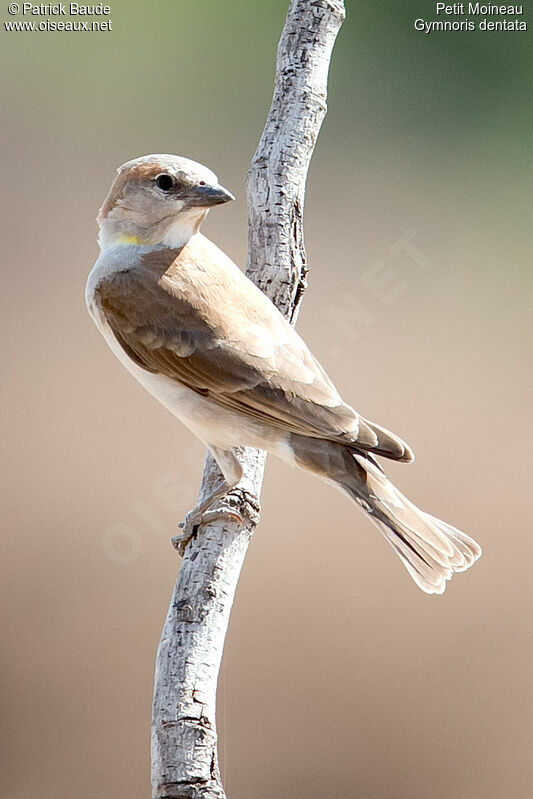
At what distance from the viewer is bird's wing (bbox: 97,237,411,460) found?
1756 millimetres

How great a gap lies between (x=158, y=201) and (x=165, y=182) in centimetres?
5

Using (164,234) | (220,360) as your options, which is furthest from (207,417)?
(164,234)

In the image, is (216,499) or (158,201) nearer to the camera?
(158,201)

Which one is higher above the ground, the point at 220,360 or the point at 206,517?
the point at 220,360

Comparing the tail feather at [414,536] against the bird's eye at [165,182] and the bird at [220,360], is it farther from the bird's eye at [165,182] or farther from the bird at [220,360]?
the bird's eye at [165,182]

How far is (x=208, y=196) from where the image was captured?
1.72 metres

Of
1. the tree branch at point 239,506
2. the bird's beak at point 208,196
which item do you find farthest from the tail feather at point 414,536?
the bird's beak at point 208,196

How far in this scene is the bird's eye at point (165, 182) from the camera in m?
1.76

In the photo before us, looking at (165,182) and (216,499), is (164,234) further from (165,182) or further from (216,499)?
(216,499)

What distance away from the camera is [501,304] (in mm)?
4199

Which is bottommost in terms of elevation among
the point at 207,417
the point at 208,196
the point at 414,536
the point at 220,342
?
the point at 414,536

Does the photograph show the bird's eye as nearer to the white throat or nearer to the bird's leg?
the white throat

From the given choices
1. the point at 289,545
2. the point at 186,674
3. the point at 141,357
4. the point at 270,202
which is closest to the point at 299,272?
the point at 270,202

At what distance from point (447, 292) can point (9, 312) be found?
6.18 ft
